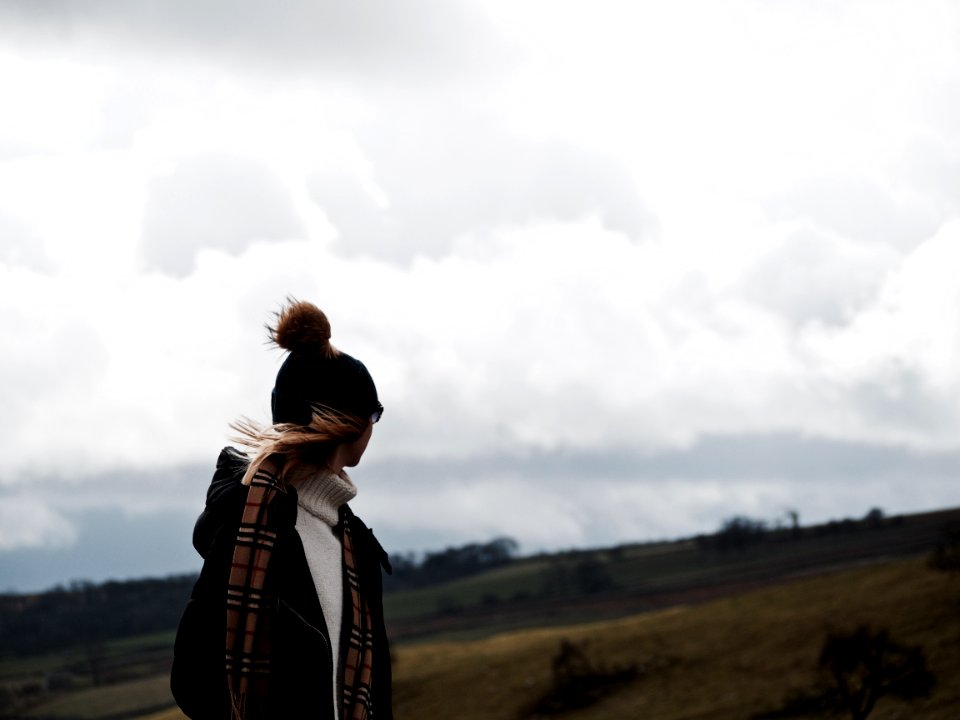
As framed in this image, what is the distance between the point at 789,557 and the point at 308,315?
147 metres

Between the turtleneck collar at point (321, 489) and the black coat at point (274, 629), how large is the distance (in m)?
0.12

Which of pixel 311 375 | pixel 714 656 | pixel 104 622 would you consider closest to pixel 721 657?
pixel 714 656

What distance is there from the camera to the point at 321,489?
5.40 m

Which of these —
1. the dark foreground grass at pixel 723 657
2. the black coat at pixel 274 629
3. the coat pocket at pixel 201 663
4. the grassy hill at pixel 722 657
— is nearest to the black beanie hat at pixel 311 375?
the black coat at pixel 274 629

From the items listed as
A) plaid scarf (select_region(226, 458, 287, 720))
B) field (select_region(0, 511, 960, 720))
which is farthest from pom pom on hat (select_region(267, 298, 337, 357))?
field (select_region(0, 511, 960, 720))

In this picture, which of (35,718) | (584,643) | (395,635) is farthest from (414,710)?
(395,635)

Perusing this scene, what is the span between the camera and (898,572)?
6962cm

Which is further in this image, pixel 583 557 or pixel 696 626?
pixel 583 557

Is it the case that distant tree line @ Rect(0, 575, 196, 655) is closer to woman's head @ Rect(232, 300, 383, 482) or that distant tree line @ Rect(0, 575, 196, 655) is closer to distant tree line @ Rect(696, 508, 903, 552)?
distant tree line @ Rect(696, 508, 903, 552)

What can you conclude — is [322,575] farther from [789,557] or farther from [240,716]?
[789,557]

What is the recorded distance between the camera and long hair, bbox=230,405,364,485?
5207 millimetres

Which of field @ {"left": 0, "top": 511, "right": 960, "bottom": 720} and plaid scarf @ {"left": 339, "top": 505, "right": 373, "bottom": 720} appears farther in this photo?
field @ {"left": 0, "top": 511, "right": 960, "bottom": 720}

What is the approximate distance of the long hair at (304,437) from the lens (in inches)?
205

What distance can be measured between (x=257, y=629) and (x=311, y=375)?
3.53 ft
